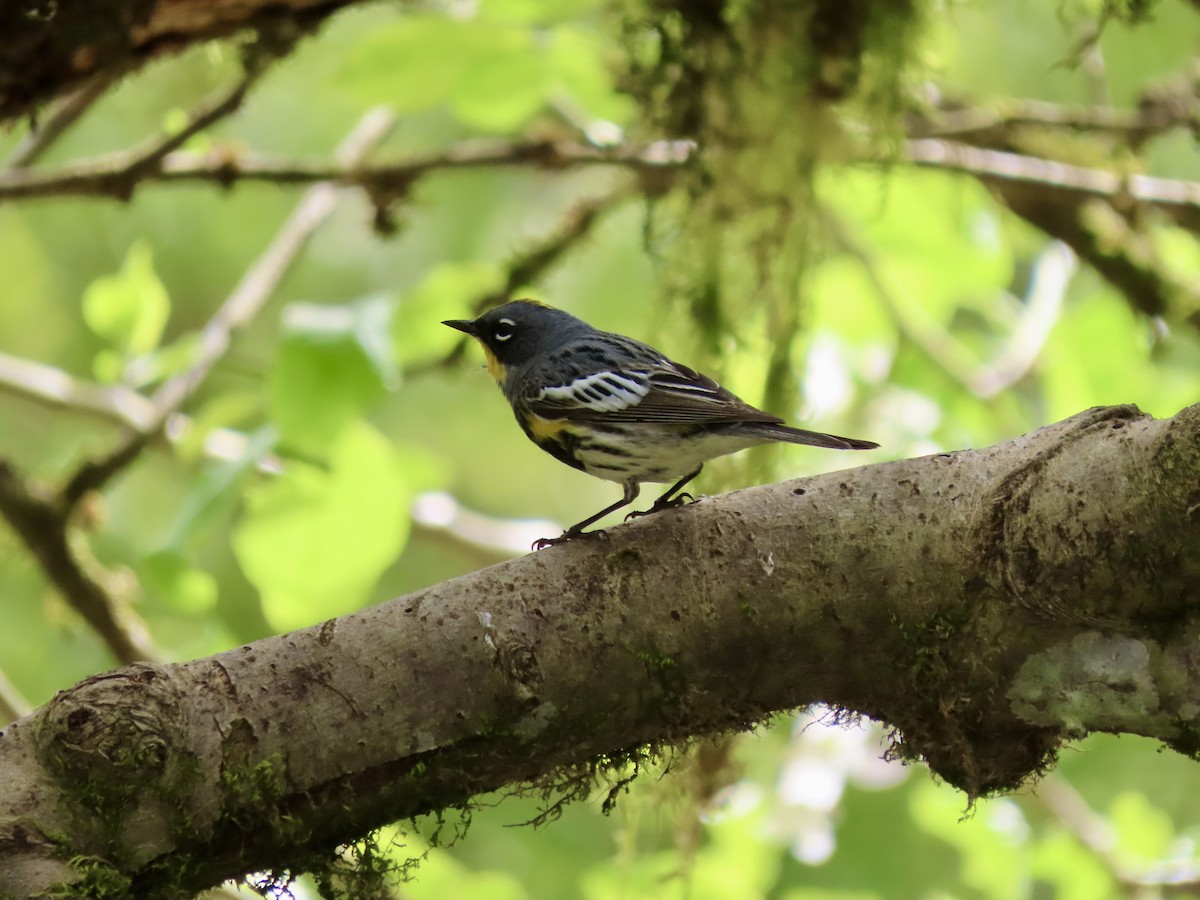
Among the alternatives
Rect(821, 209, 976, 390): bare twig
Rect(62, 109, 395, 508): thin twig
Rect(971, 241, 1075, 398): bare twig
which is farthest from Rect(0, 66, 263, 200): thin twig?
Rect(971, 241, 1075, 398): bare twig

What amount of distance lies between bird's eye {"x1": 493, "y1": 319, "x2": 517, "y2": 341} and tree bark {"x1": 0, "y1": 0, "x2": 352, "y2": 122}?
1095 mm

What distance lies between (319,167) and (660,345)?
1.39m

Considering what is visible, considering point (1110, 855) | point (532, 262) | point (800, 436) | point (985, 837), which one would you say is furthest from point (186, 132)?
point (1110, 855)

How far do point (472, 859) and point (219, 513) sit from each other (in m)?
4.39

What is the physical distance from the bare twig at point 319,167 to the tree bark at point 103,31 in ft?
1.65

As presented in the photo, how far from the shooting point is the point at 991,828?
4293 mm

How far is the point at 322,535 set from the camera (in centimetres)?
341

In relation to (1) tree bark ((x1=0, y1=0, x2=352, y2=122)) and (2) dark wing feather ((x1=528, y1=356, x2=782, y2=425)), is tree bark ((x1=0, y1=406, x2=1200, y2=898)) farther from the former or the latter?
(1) tree bark ((x1=0, y1=0, x2=352, y2=122))

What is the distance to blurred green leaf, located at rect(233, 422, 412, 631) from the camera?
11.0 feet

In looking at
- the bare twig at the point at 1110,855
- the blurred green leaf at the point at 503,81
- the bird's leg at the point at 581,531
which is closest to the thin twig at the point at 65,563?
the bird's leg at the point at 581,531

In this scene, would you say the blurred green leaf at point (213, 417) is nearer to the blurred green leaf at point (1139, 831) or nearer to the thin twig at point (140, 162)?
the thin twig at point (140, 162)

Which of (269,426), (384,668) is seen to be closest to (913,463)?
(384,668)

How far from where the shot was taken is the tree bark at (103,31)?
3.21 meters

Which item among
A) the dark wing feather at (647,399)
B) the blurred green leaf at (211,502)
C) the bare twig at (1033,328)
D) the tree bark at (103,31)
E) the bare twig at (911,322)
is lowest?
the bare twig at (1033,328)
